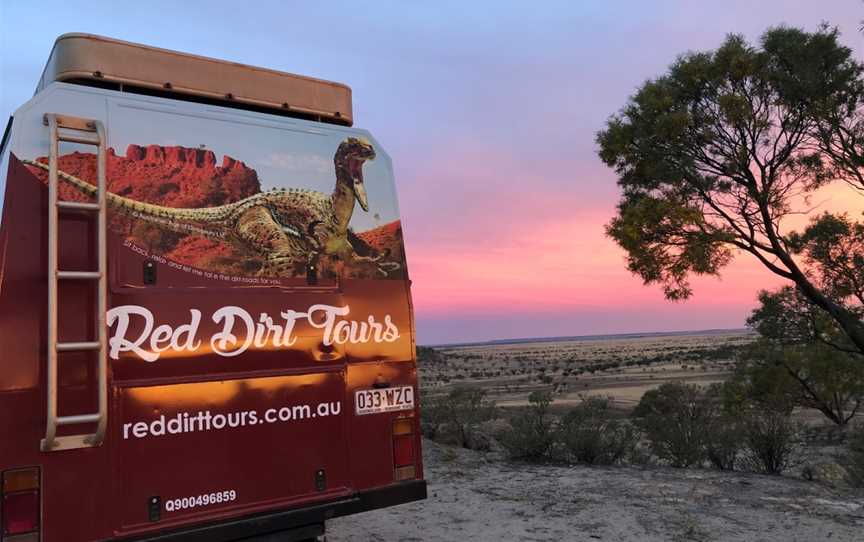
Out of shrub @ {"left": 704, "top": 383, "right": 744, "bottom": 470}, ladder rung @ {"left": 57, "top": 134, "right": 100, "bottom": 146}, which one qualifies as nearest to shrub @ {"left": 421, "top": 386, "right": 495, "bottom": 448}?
shrub @ {"left": 704, "top": 383, "right": 744, "bottom": 470}

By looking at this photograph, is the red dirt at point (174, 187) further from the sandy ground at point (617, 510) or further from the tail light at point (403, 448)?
the sandy ground at point (617, 510)

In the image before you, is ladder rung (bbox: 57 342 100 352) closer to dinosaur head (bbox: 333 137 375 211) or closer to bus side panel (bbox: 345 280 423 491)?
bus side panel (bbox: 345 280 423 491)

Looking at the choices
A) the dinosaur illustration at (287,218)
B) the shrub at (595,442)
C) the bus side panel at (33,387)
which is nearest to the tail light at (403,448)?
the dinosaur illustration at (287,218)

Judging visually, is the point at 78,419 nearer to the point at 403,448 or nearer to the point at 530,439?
the point at 403,448

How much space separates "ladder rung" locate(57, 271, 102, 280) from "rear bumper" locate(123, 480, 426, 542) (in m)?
1.49

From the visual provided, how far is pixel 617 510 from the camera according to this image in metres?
7.39

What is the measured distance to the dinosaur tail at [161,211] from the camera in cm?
367

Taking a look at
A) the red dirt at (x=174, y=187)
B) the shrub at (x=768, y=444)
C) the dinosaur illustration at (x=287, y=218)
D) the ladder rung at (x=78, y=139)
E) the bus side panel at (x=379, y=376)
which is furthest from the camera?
the shrub at (x=768, y=444)

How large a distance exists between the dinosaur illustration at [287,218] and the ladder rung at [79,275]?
1.52 ft

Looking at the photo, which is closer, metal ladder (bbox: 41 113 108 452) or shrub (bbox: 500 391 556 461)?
metal ladder (bbox: 41 113 108 452)

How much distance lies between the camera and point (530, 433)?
425 inches

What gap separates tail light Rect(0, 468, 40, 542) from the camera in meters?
3.23

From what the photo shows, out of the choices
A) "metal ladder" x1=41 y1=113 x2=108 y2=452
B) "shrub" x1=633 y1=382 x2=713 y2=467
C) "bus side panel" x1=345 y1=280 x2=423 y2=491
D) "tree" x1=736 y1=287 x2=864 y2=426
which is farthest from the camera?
"tree" x1=736 y1=287 x2=864 y2=426

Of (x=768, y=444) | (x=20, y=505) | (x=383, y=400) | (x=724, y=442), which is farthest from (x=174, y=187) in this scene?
(x=768, y=444)
